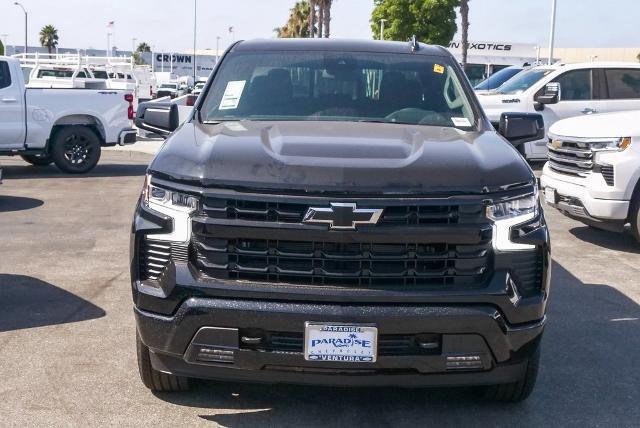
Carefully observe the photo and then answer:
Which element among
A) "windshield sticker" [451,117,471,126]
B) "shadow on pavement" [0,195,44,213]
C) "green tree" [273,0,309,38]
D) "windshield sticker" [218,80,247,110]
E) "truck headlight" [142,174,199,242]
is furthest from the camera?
"green tree" [273,0,309,38]

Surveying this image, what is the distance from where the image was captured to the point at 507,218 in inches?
159

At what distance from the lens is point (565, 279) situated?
307 inches

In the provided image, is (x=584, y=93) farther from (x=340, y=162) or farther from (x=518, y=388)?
(x=340, y=162)

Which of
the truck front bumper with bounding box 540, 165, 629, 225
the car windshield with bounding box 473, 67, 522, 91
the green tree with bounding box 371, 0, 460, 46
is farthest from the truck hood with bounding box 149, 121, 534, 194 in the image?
the green tree with bounding box 371, 0, 460, 46

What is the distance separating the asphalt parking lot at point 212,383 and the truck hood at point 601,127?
121 centimetres

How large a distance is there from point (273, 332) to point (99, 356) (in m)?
1.82

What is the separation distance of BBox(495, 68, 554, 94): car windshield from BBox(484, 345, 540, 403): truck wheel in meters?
12.3

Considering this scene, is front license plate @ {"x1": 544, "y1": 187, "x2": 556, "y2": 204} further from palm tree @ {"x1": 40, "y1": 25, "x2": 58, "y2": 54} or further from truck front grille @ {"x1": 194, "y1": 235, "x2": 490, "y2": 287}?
palm tree @ {"x1": 40, "y1": 25, "x2": 58, "y2": 54}

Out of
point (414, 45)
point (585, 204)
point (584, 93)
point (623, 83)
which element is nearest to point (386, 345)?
point (414, 45)

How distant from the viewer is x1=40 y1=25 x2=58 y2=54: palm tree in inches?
3428

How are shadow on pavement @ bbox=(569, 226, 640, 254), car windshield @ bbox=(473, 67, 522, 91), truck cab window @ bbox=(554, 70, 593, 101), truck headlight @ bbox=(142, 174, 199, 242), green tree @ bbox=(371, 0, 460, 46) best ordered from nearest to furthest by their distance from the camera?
1. truck headlight @ bbox=(142, 174, 199, 242)
2. shadow on pavement @ bbox=(569, 226, 640, 254)
3. truck cab window @ bbox=(554, 70, 593, 101)
4. car windshield @ bbox=(473, 67, 522, 91)
5. green tree @ bbox=(371, 0, 460, 46)

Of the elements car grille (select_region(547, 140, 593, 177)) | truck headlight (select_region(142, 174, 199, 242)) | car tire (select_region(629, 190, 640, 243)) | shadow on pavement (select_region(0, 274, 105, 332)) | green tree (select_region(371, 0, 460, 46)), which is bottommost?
shadow on pavement (select_region(0, 274, 105, 332))

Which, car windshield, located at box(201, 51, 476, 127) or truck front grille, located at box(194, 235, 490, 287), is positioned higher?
car windshield, located at box(201, 51, 476, 127)

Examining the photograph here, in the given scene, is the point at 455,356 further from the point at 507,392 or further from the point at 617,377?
the point at 617,377
